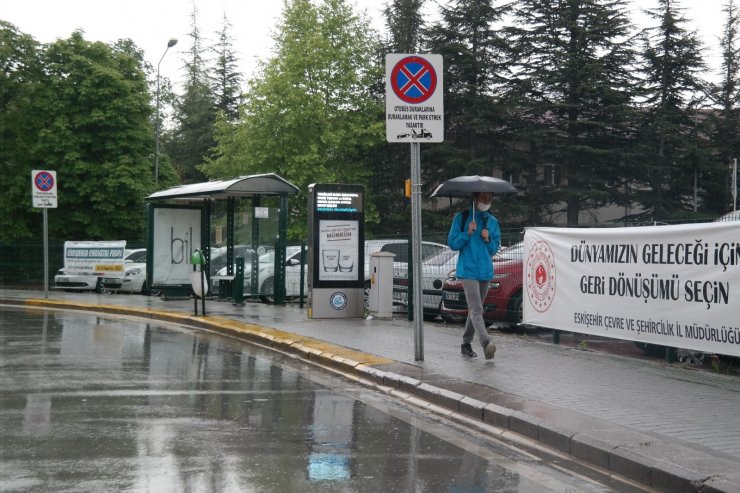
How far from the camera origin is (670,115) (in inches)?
1909

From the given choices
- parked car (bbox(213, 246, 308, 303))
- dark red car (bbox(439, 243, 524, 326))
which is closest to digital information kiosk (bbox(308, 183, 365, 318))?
dark red car (bbox(439, 243, 524, 326))

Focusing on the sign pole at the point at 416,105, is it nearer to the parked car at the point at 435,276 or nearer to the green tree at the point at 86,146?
the parked car at the point at 435,276

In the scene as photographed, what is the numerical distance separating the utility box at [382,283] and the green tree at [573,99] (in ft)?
110

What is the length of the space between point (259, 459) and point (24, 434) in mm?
2062

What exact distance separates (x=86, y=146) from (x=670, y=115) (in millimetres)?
32759

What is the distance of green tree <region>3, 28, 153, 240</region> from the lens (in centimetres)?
3822

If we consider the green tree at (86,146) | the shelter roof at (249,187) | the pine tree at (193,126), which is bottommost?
the shelter roof at (249,187)

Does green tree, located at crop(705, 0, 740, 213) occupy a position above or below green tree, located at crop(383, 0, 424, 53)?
below

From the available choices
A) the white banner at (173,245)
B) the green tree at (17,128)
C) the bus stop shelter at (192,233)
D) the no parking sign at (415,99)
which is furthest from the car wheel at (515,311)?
the green tree at (17,128)

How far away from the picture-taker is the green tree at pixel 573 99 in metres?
46.8

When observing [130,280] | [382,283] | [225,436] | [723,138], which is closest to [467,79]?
[723,138]

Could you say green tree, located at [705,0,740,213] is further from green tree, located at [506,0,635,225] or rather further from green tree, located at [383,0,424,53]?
green tree, located at [383,0,424,53]

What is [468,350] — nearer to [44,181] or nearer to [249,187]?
[249,187]

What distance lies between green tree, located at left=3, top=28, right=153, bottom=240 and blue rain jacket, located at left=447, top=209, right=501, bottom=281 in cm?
3081
